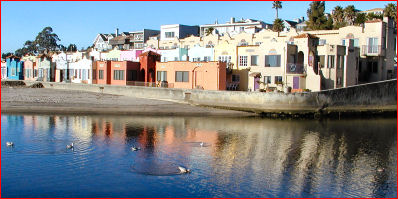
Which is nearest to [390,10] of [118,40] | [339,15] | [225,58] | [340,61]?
[339,15]

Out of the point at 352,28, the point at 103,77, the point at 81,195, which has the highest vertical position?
the point at 352,28

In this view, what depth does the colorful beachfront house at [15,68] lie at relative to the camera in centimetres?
9700

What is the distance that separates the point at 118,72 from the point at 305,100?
99.9 feet

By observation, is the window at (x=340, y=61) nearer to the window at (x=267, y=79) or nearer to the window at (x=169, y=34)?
the window at (x=267, y=79)

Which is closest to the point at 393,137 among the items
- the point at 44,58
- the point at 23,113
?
the point at 23,113

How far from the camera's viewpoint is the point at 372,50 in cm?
6341

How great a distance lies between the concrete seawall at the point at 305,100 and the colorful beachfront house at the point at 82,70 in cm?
1943

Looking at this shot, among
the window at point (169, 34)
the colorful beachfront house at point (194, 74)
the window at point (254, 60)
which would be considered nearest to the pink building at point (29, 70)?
the window at point (169, 34)

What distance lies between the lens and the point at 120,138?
128 feet

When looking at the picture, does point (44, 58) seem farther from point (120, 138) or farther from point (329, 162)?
point (329, 162)

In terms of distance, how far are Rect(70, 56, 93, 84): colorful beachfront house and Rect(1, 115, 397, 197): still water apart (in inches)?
1049

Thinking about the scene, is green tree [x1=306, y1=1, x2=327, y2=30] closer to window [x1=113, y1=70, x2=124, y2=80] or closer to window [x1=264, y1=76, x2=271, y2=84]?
window [x1=264, y1=76, x2=271, y2=84]

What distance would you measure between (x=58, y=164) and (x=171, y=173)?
7198 mm

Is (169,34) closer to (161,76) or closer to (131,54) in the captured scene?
(131,54)
